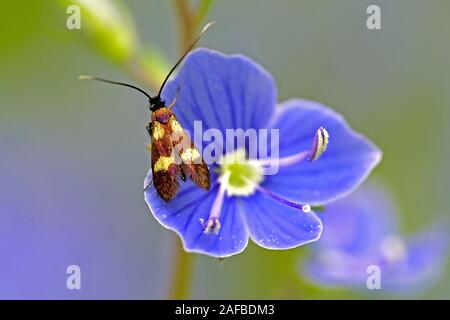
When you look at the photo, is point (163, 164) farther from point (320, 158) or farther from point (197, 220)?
point (320, 158)

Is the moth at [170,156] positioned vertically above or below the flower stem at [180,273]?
above

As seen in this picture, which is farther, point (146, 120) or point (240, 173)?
point (146, 120)

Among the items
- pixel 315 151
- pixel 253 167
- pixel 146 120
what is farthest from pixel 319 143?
pixel 146 120

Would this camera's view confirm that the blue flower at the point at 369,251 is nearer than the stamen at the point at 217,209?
No

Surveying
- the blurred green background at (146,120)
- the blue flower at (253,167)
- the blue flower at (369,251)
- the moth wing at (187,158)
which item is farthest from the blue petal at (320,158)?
the blurred green background at (146,120)

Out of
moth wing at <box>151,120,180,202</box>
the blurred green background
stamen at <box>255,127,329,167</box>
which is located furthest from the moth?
the blurred green background

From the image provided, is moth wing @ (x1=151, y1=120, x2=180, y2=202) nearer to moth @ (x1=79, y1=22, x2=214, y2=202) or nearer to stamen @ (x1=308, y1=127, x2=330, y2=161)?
moth @ (x1=79, y1=22, x2=214, y2=202)

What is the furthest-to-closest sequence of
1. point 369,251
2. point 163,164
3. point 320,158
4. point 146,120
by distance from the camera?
point 146,120 < point 369,251 < point 320,158 < point 163,164

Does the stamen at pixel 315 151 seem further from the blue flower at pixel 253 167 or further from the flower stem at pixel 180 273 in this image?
the flower stem at pixel 180 273
